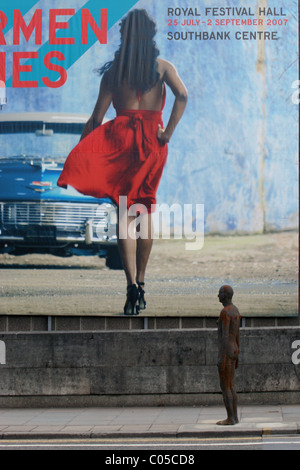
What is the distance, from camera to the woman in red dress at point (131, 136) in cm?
1700

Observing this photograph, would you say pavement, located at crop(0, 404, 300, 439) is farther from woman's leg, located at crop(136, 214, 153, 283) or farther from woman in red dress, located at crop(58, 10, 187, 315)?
woman in red dress, located at crop(58, 10, 187, 315)

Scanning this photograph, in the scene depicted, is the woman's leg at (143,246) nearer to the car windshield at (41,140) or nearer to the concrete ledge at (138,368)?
the car windshield at (41,140)

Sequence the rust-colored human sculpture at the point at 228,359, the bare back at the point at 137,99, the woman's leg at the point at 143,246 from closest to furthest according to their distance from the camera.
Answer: the rust-colored human sculpture at the point at 228,359
the woman's leg at the point at 143,246
the bare back at the point at 137,99

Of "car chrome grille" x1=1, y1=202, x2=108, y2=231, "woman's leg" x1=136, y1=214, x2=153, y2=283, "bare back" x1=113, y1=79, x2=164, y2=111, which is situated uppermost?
"bare back" x1=113, y1=79, x2=164, y2=111

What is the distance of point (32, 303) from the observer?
1688 cm

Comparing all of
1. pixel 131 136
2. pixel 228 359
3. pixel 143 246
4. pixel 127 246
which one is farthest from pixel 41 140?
pixel 228 359

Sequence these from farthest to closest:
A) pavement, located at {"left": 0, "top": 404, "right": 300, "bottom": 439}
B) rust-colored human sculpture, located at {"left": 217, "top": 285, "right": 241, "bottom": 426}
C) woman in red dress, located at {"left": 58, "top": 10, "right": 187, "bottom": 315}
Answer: woman in red dress, located at {"left": 58, "top": 10, "right": 187, "bottom": 315}
rust-colored human sculpture, located at {"left": 217, "top": 285, "right": 241, "bottom": 426}
pavement, located at {"left": 0, "top": 404, "right": 300, "bottom": 439}

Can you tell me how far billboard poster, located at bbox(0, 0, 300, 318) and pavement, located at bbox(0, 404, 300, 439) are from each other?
13.1 feet

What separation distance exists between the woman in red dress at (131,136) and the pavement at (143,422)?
4.35 meters

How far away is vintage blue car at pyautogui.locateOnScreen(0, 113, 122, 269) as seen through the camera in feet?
56.0

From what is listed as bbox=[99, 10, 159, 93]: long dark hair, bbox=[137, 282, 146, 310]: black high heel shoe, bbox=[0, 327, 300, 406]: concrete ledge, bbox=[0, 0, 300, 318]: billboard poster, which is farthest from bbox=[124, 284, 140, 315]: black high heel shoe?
bbox=[99, 10, 159, 93]: long dark hair

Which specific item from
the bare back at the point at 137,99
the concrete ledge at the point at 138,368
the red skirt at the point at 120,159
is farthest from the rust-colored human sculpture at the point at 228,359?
the bare back at the point at 137,99

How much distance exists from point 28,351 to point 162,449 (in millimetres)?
3940

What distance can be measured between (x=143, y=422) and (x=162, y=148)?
658 centimetres
